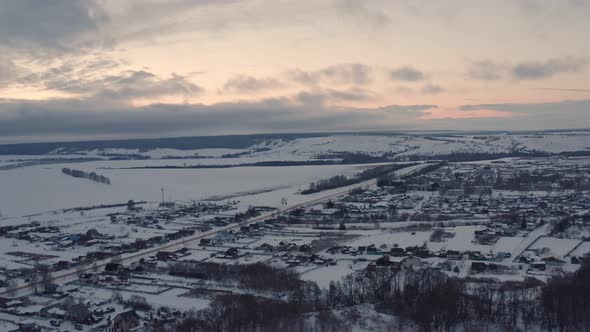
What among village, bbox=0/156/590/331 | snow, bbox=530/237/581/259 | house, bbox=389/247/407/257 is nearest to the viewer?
village, bbox=0/156/590/331

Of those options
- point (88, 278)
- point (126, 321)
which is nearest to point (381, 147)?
point (88, 278)

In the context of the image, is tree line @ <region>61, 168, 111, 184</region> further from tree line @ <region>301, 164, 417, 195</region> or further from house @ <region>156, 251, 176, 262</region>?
house @ <region>156, 251, 176, 262</region>

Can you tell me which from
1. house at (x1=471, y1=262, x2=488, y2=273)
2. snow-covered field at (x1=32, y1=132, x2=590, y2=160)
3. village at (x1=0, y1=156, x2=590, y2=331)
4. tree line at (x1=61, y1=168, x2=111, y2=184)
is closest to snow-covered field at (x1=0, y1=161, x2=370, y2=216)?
tree line at (x1=61, y1=168, x2=111, y2=184)

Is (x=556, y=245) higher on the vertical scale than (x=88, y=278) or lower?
lower

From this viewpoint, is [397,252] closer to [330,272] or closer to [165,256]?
[330,272]

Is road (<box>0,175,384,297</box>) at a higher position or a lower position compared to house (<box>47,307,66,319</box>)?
lower

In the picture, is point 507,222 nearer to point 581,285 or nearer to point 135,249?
point 581,285
